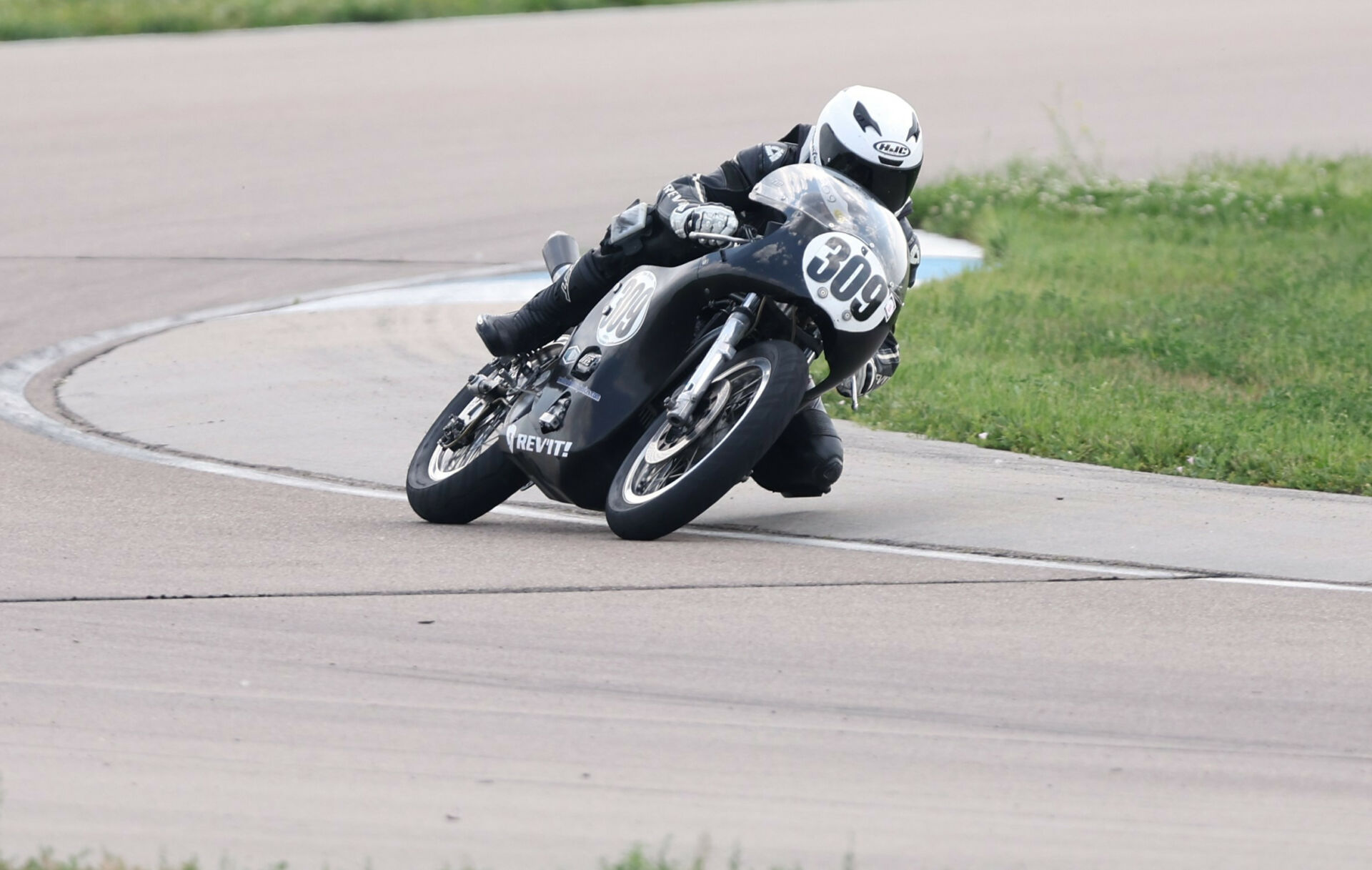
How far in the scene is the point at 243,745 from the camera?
203 inches

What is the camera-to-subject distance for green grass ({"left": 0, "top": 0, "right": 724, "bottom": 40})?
2403cm

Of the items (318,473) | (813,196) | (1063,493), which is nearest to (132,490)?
(318,473)

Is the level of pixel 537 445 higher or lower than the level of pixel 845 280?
lower

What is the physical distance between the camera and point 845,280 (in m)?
7.29

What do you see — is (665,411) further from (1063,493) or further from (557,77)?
(557,77)

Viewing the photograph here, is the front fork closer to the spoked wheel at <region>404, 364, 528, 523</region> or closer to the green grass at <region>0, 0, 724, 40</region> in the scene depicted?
the spoked wheel at <region>404, 364, 528, 523</region>

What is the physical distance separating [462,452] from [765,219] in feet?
4.65

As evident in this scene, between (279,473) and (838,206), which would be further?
(279,473)

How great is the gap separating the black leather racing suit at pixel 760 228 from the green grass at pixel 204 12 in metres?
17.4

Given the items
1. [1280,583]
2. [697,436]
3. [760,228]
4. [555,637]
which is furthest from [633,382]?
[1280,583]

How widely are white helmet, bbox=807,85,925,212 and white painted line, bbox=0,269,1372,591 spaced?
123 cm

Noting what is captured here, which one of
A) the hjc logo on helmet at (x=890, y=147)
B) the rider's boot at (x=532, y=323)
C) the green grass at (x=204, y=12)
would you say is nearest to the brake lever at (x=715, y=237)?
the hjc logo on helmet at (x=890, y=147)

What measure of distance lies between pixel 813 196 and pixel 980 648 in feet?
6.29

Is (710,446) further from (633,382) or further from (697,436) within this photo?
(633,382)
